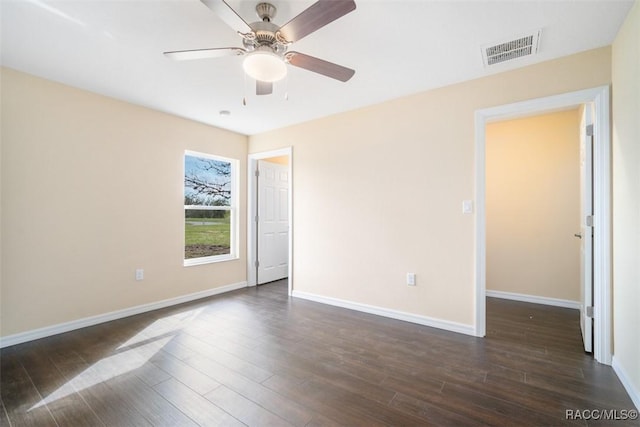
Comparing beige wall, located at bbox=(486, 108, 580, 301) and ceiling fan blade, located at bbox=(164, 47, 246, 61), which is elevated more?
ceiling fan blade, located at bbox=(164, 47, 246, 61)

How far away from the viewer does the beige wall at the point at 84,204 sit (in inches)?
102

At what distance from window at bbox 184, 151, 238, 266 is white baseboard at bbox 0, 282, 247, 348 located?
472mm

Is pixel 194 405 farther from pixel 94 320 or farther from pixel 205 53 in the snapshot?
pixel 205 53

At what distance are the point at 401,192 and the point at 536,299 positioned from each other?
247 cm

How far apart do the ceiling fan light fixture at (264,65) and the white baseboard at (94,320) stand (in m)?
3.10

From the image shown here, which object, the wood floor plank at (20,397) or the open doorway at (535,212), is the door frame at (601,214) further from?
the wood floor plank at (20,397)

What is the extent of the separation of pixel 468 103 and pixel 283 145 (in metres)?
2.52

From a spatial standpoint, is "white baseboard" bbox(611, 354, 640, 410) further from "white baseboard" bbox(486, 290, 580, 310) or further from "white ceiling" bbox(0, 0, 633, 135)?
"white ceiling" bbox(0, 0, 633, 135)

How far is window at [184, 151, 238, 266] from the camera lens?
4.08 meters

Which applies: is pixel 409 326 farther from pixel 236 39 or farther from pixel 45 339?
pixel 45 339

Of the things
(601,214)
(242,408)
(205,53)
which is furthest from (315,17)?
(601,214)

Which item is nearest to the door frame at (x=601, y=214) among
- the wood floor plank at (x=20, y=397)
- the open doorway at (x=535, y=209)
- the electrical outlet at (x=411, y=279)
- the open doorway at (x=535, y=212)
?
the open doorway at (x=535, y=212)

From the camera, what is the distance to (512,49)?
89.3 inches

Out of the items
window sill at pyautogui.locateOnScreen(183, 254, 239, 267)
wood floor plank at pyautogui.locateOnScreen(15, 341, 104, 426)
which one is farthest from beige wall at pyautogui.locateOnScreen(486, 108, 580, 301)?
wood floor plank at pyautogui.locateOnScreen(15, 341, 104, 426)
